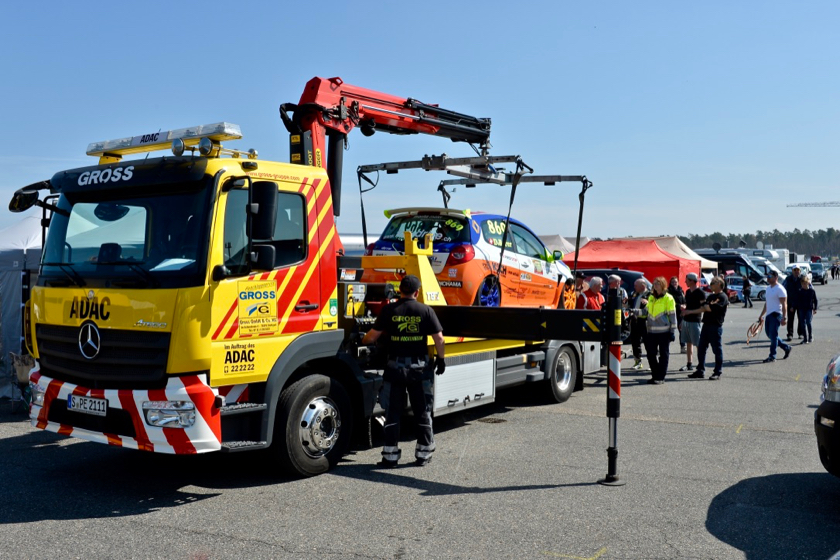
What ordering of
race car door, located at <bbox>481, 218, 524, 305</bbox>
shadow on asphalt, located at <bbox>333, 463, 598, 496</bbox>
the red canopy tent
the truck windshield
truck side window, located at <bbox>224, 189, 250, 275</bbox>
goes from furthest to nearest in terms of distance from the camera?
the red canopy tent
race car door, located at <bbox>481, 218, 524, 305</bbox>
shadow on asphalt, located at <bbox>333, 463, 598, 496</bbox>
truck side window, located at <bbox>224, 189, 250, 275</bbox>
the truck windshield

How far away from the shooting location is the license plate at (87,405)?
6207 mm

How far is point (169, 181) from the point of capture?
6352 millimetres

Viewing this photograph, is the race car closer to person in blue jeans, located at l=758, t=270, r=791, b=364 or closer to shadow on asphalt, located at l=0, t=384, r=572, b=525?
shadow on asphalt, located at l=0, t=384, r=572, b=525

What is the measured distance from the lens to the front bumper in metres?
5.92

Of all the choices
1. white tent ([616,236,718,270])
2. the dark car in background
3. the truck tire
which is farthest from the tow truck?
the dark car in background

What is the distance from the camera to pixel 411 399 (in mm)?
7559

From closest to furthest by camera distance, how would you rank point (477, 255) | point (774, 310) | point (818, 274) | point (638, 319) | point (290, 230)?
point (290, 230) < point (477, 255) < point (638, 319) < point (774, 310) < point (818, 274)

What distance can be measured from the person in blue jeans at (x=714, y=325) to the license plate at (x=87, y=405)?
10282mm

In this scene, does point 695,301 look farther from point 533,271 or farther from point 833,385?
point 833,385

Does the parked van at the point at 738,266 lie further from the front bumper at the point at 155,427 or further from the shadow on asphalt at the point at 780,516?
the front bumper at the point at 155,427

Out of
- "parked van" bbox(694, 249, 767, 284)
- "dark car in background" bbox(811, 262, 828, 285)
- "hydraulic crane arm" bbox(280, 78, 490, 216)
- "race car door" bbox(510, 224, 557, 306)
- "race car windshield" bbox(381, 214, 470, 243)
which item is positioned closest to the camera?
"hydraulic crane arm" bbox(280, 78, 490, 216)

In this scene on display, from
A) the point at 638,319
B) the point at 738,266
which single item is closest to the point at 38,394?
the point at 638,319

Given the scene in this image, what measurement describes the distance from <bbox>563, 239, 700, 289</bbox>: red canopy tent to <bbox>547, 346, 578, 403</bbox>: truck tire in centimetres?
1599

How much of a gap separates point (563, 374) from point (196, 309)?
6.57 meters
